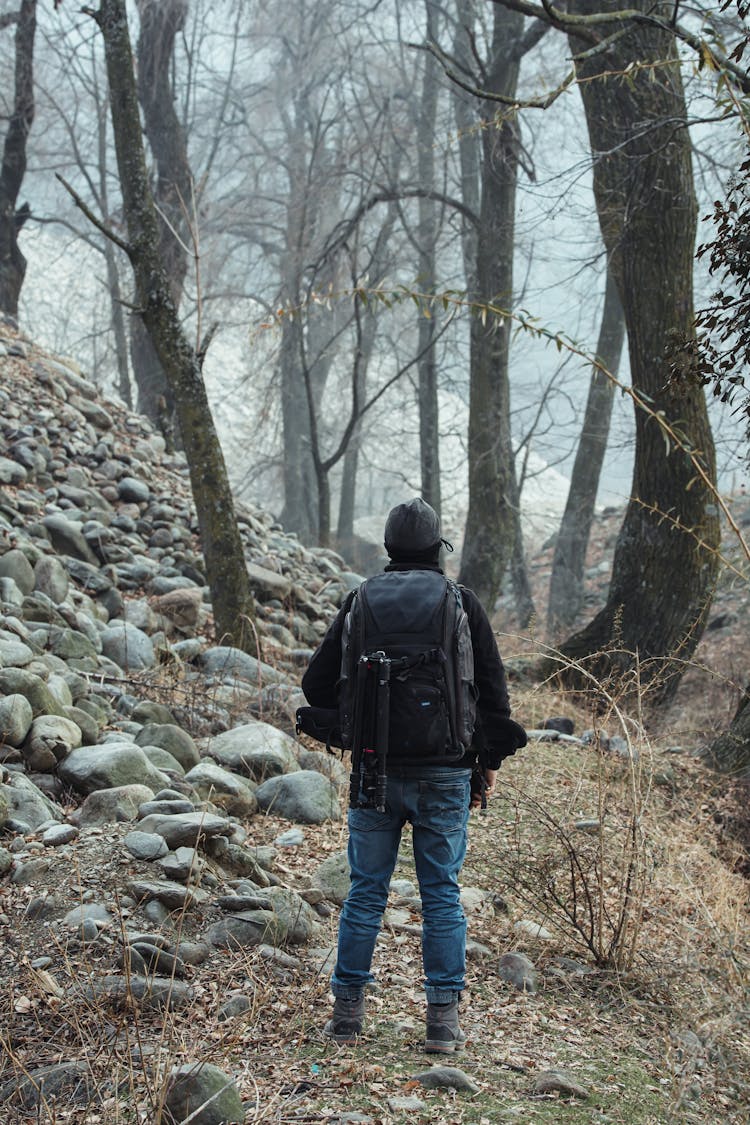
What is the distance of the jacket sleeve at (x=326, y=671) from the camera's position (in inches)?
135

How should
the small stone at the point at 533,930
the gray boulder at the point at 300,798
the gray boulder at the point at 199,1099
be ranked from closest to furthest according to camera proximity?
the gray boulder at the point at 199,1099 < the small stone at the point at 533,930 < the gray boulder at the point at 300,798

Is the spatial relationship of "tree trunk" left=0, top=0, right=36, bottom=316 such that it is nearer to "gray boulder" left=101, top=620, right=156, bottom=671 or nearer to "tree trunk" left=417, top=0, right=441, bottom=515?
"tree trunk" left=417, top=0, right=441, bottom=515

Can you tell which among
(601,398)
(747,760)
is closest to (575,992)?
(747,760)

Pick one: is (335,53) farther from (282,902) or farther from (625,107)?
(282,902)

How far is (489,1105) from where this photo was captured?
113 inches

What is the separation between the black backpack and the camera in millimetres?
3146

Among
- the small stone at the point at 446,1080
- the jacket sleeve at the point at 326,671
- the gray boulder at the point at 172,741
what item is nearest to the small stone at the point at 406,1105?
the small stone at the point at 446,1080

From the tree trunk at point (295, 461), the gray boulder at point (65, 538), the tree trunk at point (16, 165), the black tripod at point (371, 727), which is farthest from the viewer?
the tree trunk at point (295, 461)

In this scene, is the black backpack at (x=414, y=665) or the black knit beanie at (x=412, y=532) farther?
the black knit beanie at (x=412, y=532)

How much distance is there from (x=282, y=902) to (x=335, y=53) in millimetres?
16915

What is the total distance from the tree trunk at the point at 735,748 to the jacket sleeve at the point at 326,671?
354cm

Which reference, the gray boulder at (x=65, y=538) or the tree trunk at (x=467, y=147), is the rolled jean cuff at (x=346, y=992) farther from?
the tree trunk at (x=467, y=147)

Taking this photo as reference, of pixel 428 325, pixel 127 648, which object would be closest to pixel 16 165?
pixel 428 325

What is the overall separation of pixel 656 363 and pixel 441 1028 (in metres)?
5.81
